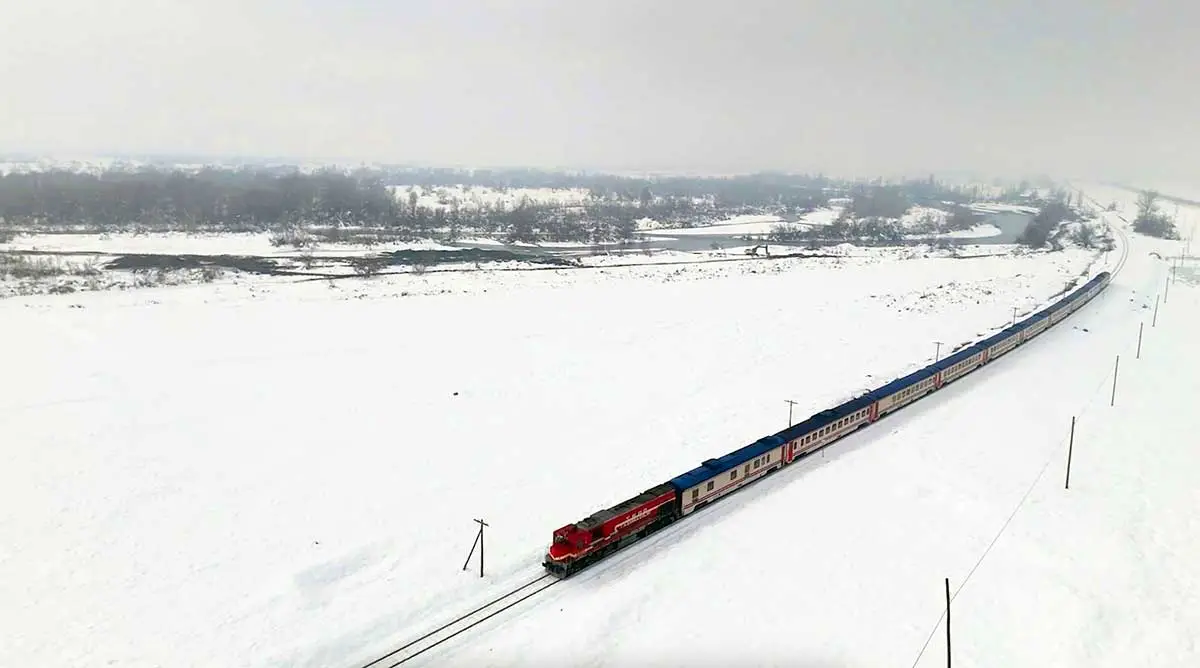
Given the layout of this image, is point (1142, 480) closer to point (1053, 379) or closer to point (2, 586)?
point (1053, 379)

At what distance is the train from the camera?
2105 cm

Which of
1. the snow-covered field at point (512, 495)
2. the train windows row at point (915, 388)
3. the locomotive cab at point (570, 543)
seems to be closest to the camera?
the snow-covered field at point (512, 495)

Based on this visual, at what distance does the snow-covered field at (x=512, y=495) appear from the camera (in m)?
18.6

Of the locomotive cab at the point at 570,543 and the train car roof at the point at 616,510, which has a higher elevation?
the train car roof at the point at 616,510

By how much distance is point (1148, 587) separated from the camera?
69.1ft

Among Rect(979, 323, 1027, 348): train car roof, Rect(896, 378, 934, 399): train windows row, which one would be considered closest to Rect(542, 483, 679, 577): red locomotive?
Rect(896, 378, 934, 399): train windows row

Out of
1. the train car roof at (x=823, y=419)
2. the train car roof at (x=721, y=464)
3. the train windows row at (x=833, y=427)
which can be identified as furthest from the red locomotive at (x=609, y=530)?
the train windows row at (x=833, y=427)

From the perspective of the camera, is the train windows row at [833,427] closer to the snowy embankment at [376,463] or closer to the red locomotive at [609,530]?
the snowy embankment at [376,463]

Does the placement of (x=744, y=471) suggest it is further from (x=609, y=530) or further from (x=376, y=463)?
(x=376, y=463)

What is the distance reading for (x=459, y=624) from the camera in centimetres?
1888

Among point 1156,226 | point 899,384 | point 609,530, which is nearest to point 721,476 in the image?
point 609,530

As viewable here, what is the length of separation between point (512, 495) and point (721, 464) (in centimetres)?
788

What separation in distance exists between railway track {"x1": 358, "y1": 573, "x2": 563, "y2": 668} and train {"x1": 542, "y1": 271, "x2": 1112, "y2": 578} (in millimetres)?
787

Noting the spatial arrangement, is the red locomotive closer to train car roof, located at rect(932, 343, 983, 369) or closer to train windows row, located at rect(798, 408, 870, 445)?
train windows row, located at rect(798, 408, 870, 445)
